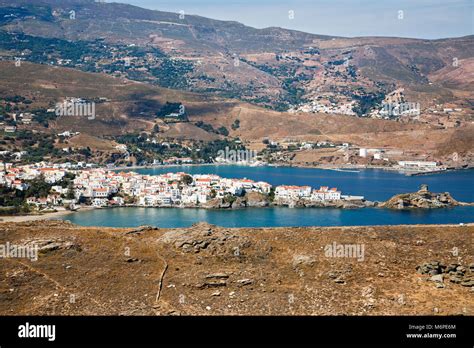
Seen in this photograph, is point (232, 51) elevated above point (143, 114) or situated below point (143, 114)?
above

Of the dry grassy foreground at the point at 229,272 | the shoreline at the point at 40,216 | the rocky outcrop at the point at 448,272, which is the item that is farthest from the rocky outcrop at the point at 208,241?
the shoreline at the point at 40,216

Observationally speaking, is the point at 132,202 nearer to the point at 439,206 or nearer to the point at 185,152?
the point at 439,206

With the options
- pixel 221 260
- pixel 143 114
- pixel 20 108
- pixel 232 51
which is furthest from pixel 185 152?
pixel 232 51
